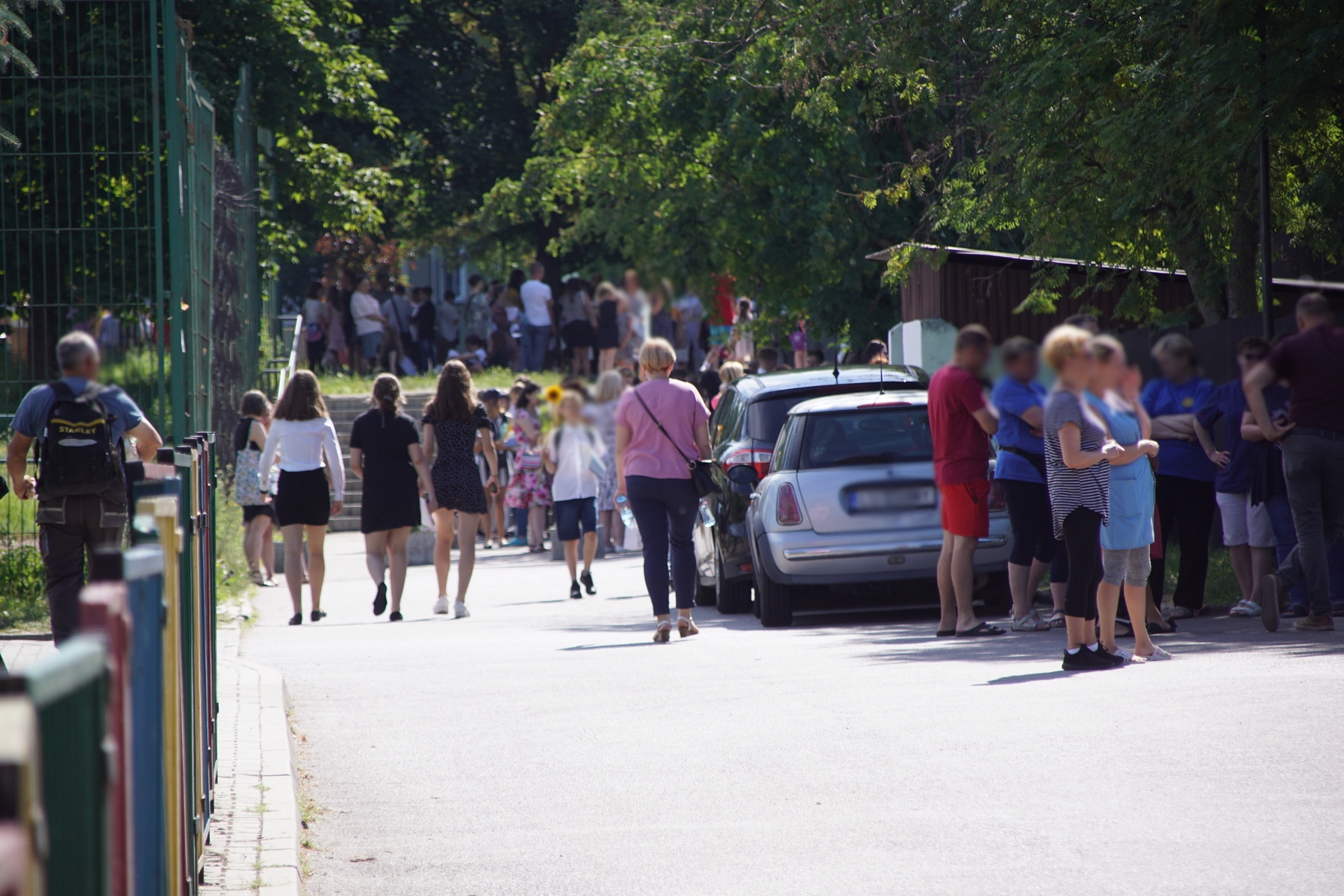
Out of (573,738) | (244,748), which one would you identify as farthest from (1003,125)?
(244,748)

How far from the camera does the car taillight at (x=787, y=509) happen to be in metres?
10.2

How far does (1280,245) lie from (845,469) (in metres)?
2.64

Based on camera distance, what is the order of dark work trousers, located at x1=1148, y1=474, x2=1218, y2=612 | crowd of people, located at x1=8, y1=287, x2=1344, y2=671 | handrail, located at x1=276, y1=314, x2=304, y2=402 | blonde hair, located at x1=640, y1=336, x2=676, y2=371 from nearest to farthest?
crowd of people, located at x1=8, y1=287, x2=1344, y2=671 < blonde hair, located at x1=640, y1=336, x2=676, y2=371 < dark work trousers, located at x1=1148, y1=474, x2=1218, y2=612 < handrail, located at x1=276, y1=314, x2=304, y2=402

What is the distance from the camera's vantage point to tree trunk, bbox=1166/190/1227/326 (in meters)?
3.34

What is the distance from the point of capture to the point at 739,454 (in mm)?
12055

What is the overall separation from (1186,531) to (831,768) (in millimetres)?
4452

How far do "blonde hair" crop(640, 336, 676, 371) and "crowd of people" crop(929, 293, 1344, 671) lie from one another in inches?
15.4

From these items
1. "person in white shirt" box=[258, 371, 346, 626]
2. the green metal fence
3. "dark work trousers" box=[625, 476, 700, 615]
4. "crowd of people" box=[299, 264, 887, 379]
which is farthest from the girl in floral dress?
"crowd of people" box=[299, 264, 887, 379]

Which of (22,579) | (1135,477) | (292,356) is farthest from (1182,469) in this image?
(292,356)

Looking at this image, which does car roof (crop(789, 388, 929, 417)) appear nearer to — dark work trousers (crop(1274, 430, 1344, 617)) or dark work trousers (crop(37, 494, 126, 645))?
dark work trousers (crop(1274, 430, 1344, 617))

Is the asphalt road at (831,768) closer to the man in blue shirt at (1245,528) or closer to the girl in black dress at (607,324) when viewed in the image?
the man in blue shirt at (1245,528)

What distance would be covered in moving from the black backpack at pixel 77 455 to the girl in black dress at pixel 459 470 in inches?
173

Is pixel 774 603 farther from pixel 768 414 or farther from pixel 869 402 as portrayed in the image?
Answer: pixel 869 402

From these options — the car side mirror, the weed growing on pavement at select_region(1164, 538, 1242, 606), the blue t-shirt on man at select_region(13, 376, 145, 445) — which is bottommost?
the weed growing on pavement at select_region(1164, 538, 1242, 606)
